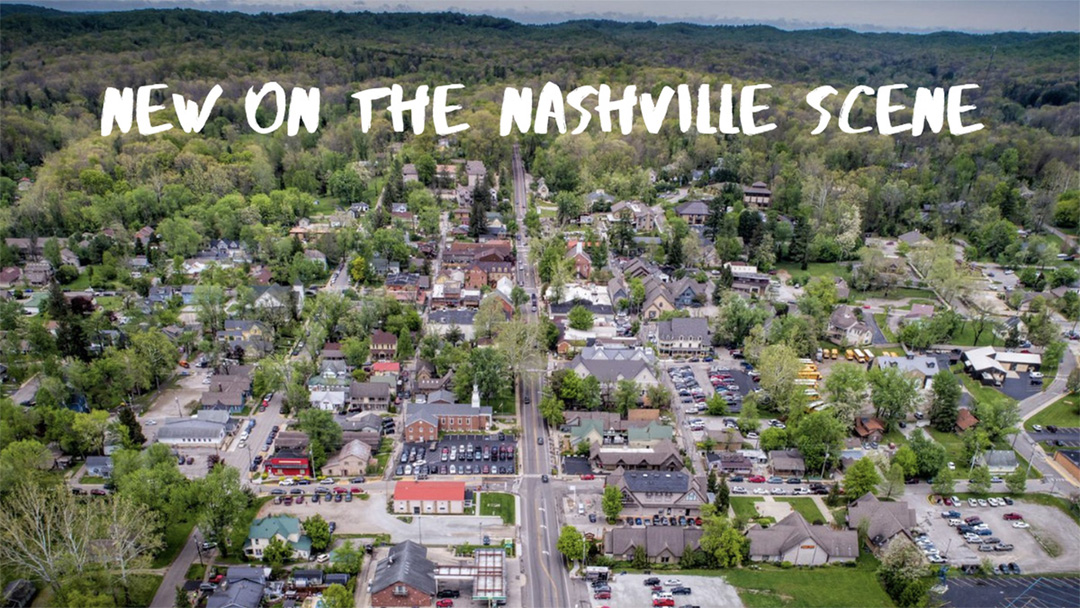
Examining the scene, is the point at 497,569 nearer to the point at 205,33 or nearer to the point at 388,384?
the point at 388,384

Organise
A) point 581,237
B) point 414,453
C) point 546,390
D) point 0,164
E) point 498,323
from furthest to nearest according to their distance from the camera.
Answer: point 0,164 → point 581,237 → point 498,323 → point 546,390 → point 414,453

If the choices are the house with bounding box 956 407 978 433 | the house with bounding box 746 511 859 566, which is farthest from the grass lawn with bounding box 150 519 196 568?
the house with bounding box 956 407 978 433

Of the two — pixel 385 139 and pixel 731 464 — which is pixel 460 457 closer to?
pixel 731 464

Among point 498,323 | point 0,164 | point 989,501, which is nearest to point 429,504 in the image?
point 498,323

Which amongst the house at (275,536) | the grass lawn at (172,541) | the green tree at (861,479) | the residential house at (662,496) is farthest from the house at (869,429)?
the grass lawn at (172,541)

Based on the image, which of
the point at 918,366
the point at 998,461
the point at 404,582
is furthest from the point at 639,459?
the point at 918,366

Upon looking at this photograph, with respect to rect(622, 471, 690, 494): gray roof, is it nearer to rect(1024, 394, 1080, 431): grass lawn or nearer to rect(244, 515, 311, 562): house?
rect(244, 515, 311, 562): house
